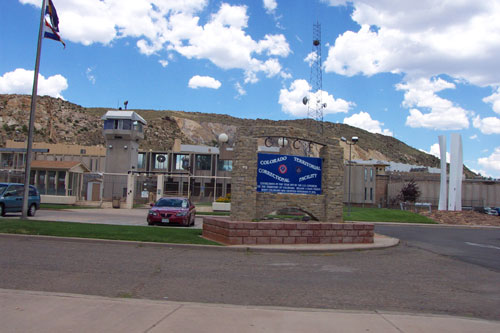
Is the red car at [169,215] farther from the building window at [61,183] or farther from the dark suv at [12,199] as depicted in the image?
the building window at [61,183]

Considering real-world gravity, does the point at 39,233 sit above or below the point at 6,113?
below

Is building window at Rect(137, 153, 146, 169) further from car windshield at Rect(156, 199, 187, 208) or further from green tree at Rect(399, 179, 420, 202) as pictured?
car windshield at Rect(156, 199, 187, 208)

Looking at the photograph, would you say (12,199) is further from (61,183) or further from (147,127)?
(147,127)

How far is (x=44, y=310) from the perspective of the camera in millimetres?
5297

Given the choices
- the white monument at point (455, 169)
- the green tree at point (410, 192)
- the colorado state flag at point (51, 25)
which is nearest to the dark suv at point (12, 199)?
the colorado state flag at point (51, 25)

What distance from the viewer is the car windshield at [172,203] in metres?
18.8

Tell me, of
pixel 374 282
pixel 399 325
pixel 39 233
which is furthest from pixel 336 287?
pixel 39 233

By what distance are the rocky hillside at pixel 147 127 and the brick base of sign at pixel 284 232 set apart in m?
82.9

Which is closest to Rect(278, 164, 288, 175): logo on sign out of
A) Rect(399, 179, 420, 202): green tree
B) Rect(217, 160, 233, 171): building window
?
Rect(399, 179, 420, 202): green tree

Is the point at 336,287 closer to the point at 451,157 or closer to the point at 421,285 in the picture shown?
the point at 421,285

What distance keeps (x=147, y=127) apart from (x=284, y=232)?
Result: 9735cm

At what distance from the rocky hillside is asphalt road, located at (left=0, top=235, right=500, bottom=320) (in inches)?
3295

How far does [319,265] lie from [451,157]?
37.7 meters

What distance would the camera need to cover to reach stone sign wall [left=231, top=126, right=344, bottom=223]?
1317cm
